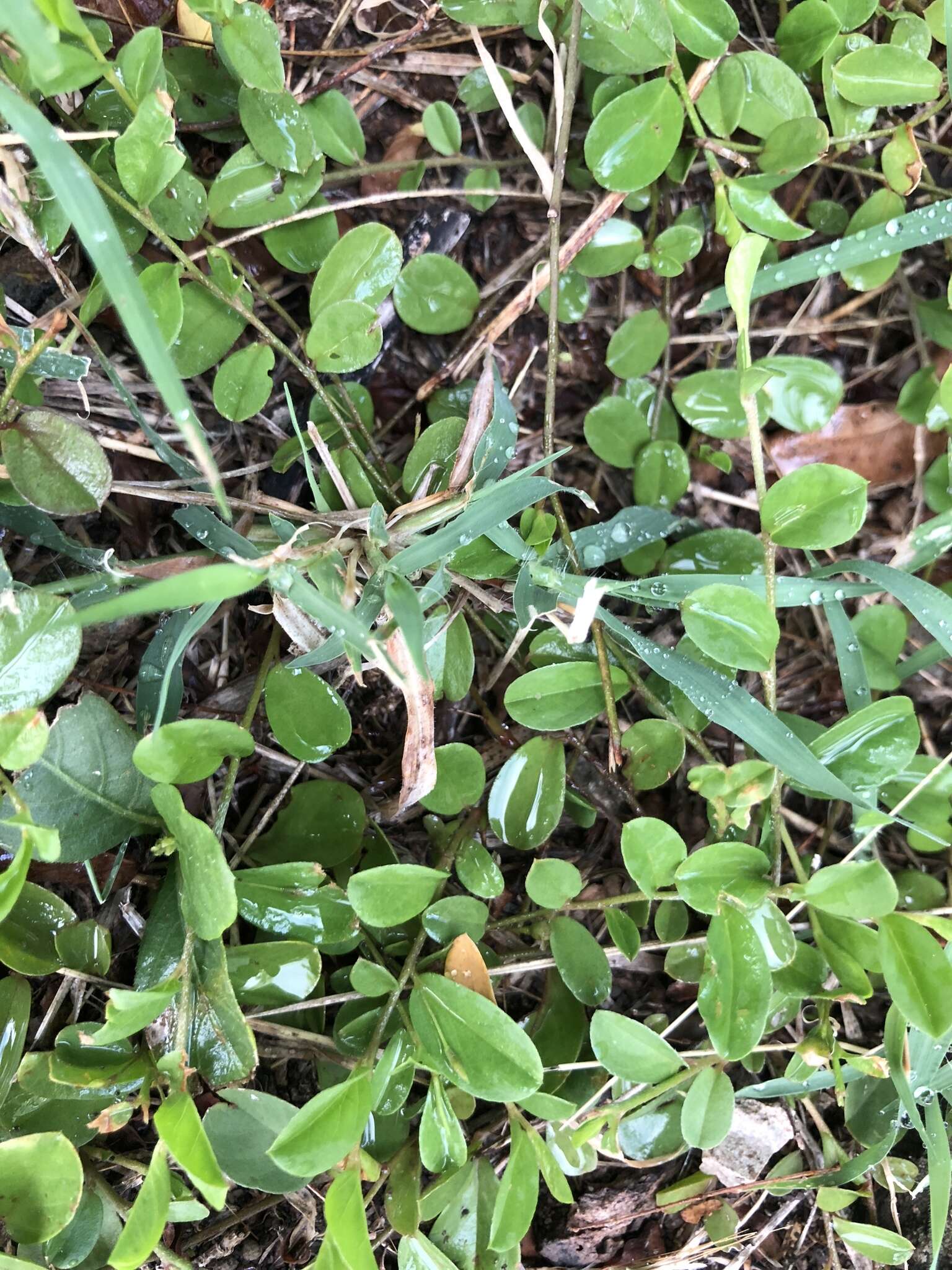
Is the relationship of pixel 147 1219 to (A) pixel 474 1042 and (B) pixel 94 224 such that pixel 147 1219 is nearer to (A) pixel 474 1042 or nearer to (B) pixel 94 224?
(A) pixel 474 1042

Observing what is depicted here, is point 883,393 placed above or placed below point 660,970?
above

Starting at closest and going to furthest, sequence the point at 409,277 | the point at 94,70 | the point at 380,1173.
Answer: the point at 94,70
the point at 380,1173
the point at 409,277

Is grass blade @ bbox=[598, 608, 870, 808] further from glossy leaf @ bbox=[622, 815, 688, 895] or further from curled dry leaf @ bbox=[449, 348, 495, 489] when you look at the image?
curled dry leaf @ bbox=[449, 348, 495, 489]

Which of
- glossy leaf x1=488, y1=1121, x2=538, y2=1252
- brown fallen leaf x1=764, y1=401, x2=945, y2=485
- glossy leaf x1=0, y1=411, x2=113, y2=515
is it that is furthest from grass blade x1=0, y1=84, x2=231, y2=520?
brown fallen leaf x1=764, y1=401, x2=945, y2=485

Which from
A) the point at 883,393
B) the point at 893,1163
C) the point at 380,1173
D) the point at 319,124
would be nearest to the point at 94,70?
the point at 319,124

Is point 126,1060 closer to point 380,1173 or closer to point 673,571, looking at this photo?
point 380,1173

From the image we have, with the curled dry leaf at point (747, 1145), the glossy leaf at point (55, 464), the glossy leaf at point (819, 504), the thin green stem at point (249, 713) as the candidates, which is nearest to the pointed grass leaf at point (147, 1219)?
the thin green stem at point (249, 713)

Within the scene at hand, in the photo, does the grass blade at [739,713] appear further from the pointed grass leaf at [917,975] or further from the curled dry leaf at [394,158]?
the curled dry leaf at [394,158]
